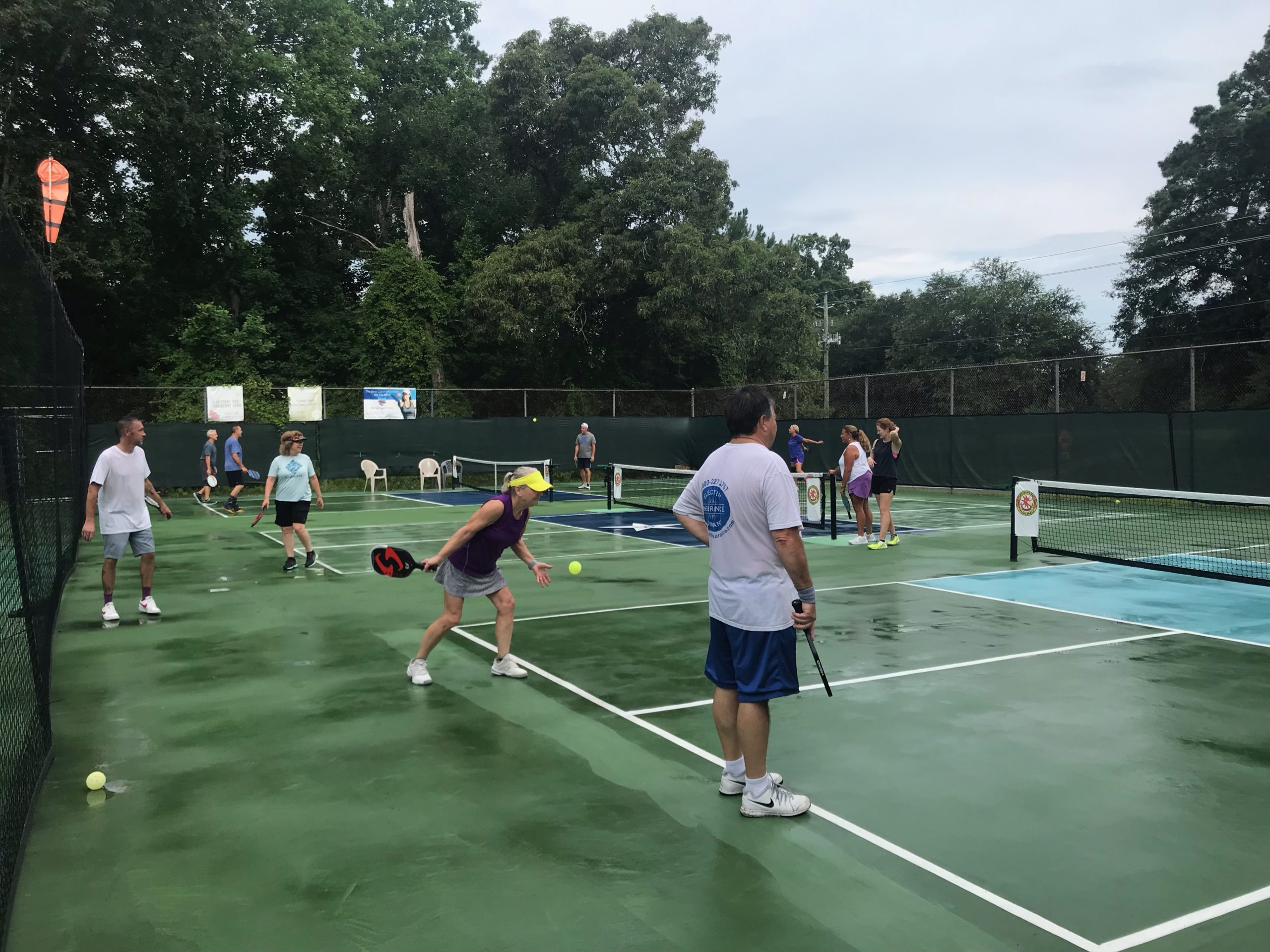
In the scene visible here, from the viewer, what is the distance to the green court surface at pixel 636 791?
12.1 feet

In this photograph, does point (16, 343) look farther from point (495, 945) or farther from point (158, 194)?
point (158, 194)

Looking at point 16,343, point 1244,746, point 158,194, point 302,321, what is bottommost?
point 1244,746

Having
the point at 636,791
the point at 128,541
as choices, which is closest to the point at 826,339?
the point at 128,541

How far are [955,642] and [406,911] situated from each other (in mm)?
5813

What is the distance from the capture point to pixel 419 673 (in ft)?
23.3

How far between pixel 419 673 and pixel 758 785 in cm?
326

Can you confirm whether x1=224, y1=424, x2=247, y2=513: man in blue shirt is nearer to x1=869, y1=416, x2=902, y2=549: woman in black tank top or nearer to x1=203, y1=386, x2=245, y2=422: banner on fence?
x1=203, y1=386, x2=245, y2=422: banner on fence

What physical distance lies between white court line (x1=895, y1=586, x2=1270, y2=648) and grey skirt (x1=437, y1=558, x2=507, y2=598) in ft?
18.3

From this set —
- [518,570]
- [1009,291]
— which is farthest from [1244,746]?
[1009,291]

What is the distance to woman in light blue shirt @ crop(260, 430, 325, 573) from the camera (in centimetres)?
1236

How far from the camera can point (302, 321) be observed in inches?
1506

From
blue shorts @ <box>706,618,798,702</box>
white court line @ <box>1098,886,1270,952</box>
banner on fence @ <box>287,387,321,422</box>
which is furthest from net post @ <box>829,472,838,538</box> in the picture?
banner on fence @ <box>287,387,321,422</box>

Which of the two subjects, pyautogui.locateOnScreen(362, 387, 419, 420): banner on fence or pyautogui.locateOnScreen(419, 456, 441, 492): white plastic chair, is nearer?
pyautogui.locateOnScreen(419, 456, 441, 492): white plastic chair

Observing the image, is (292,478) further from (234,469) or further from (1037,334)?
(1037,334)
